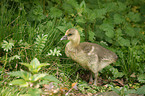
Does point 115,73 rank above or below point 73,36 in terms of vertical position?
below

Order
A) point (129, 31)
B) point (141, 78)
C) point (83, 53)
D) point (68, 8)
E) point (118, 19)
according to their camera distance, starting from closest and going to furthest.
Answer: point (83, 53) < point (141, 78) < point (68, 8) < point (118, 19) < point (129, 31)

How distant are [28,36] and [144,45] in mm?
2857

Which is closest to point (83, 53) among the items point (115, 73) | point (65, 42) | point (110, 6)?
point (65, 42)

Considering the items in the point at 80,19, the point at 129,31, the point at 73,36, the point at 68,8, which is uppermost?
the point at 68,8

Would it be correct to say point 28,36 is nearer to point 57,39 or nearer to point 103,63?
point 57,39

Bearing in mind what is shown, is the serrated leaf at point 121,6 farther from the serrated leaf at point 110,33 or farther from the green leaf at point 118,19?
the serrated leaf at point 110,33

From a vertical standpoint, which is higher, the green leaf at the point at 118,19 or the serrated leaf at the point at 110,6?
the serrated leaf at the point at 110,6

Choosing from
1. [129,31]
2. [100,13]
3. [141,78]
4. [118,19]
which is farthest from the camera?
[129,31]

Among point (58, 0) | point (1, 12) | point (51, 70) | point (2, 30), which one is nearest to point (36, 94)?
point (51, 70)

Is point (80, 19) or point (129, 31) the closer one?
point (80, 19)

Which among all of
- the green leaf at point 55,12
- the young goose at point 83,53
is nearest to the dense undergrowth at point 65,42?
the green leaf at point 55,12

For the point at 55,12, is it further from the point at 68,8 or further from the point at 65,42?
the point at 65,42

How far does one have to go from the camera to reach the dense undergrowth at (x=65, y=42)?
4.52m

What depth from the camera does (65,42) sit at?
530 centimetres
